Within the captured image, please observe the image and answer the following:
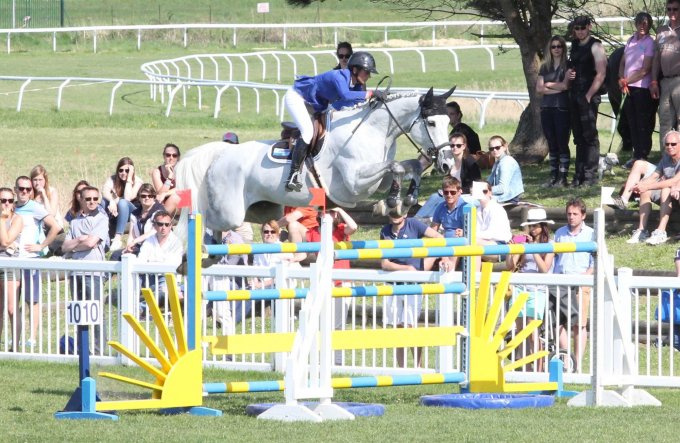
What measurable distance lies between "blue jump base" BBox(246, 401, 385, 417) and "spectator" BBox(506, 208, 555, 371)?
2.21 m

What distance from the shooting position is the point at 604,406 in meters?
9.55

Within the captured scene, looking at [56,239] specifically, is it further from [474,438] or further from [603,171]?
[474,438]

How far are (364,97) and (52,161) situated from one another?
11.3m

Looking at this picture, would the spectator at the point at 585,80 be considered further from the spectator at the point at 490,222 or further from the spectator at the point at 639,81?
the spectator at the point at 490,222

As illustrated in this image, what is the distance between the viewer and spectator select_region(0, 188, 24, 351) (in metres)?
12.6

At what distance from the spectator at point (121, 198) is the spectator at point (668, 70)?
5649 millimetres

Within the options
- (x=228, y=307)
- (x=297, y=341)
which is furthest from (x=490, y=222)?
(x=297, y=341)

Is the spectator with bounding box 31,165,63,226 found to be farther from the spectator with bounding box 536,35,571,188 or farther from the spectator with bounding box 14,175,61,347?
the spectator with bounding box 536,35,571,188

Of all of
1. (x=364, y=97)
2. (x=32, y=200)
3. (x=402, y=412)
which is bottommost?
(x=402, y=412)

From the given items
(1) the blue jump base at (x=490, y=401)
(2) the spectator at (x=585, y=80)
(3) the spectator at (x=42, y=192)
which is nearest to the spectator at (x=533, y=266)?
(1) the blue jump base at (x=490, y=401)

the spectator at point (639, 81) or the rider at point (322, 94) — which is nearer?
the rider at point (322, 94)

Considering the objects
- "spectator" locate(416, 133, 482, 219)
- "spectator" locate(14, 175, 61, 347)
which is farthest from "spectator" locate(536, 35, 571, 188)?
"spectator" locate(14, 175, 61, 347)

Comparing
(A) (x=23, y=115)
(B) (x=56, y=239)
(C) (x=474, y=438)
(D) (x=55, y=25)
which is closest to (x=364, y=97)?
(C) (x=474, y=438)

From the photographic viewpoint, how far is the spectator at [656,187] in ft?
45.3
